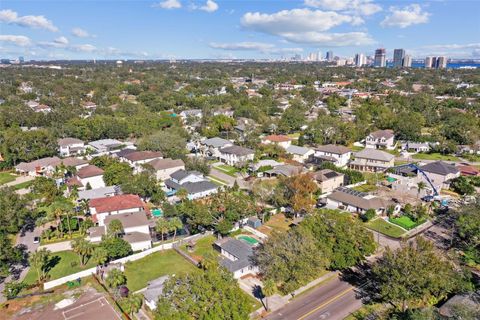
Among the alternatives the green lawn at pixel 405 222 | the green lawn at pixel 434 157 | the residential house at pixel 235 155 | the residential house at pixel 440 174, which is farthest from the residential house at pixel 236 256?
the green lawn at pixel 434 157

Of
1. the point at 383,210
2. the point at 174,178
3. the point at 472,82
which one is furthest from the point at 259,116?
the point at 472,82

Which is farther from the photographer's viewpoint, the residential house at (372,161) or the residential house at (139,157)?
the residential house at (372,161)

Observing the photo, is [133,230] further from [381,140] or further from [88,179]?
[381,140]

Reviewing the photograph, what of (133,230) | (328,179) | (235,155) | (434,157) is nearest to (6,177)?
(133,230)

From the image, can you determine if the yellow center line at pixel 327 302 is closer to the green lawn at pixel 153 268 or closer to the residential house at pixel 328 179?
the green lawn at pixel 153 268

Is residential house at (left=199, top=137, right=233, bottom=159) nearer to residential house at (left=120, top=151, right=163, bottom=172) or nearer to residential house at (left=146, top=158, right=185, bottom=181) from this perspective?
residential house at (left=120, top=151, right=163, bottom=172)

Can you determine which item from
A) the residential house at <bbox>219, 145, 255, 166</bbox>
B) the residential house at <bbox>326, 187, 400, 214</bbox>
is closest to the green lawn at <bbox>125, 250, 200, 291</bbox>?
the residential house at <bbox>326, 187, 400, 214</bbox>
